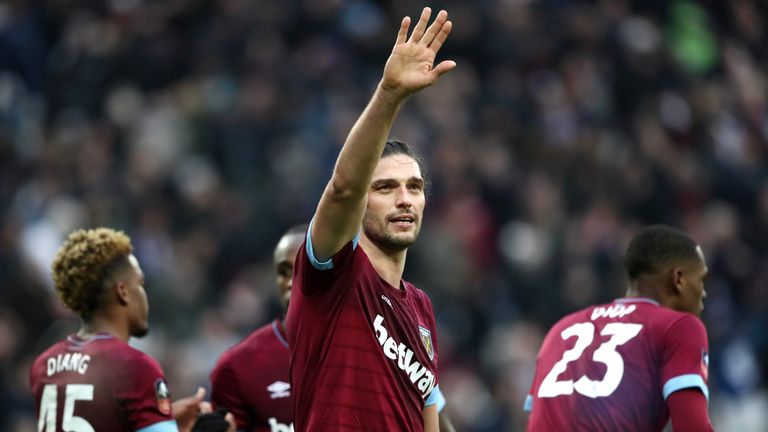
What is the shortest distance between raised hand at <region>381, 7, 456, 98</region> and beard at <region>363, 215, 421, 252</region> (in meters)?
0.69

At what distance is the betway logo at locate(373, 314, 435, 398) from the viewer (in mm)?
4703

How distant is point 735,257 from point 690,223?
2.16 ft

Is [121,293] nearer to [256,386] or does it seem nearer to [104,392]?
[104,392]

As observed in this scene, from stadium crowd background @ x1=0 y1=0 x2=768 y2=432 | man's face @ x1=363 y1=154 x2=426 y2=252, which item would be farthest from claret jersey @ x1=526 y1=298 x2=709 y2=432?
stadium crowd background @ x1=0 y1=0 x2=768 y2=432

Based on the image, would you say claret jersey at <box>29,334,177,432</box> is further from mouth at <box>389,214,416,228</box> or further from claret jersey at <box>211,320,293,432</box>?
mouth at <box>389,214,416,228</box>

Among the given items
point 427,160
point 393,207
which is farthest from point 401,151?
point 427,160

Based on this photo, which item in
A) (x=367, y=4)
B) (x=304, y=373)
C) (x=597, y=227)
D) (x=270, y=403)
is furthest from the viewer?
(x=367, y=4)

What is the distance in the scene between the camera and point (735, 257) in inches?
545

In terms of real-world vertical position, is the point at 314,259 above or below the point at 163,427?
above

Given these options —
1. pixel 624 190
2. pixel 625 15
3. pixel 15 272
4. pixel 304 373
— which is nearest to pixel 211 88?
pixel 15 272

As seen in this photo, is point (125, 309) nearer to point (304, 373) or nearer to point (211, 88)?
point (304, 373)

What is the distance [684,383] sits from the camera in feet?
18.3

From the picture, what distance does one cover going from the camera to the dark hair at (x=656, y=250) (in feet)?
20.0

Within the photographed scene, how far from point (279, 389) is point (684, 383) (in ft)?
6.73
